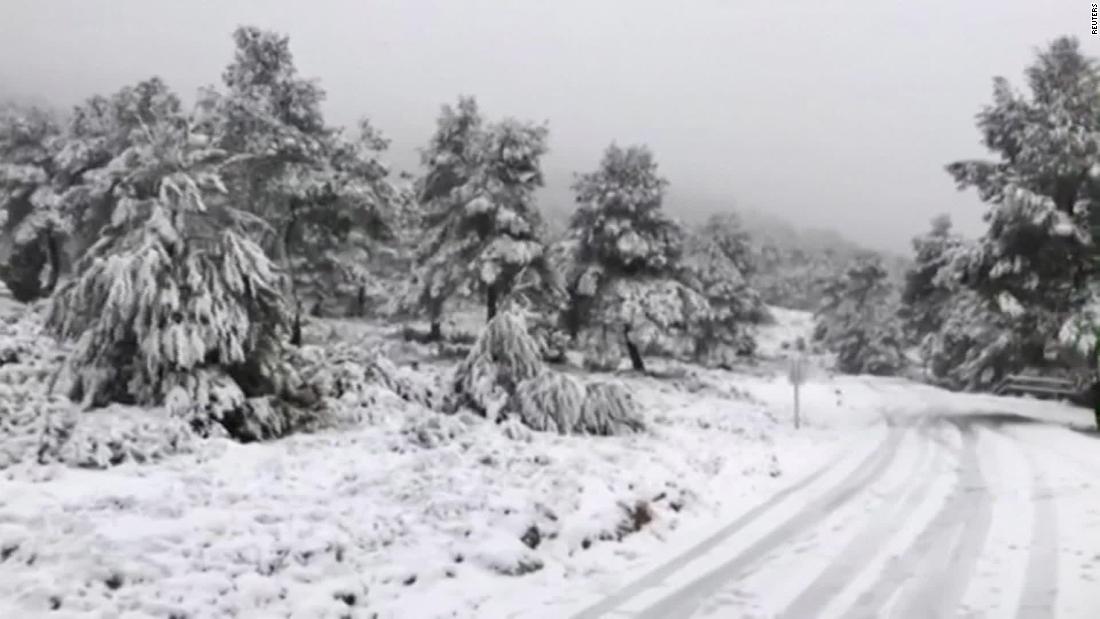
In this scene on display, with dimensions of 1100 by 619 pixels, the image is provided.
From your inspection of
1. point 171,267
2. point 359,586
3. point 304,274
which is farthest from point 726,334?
point 359,586

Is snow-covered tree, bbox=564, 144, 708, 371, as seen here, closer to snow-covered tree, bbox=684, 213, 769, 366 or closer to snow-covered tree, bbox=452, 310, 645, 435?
snow-covered tree, bbox=684, 213, 769, 366

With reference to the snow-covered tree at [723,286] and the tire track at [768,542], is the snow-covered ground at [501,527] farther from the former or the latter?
the snow-covered tree at [723,286]

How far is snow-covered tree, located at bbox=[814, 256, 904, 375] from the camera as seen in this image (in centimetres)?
5475

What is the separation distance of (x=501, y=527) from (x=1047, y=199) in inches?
807

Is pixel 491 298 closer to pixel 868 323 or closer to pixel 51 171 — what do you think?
pixel 51 171

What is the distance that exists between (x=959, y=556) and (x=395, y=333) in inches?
1069

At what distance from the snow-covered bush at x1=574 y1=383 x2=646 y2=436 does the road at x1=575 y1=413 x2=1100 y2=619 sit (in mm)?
3809

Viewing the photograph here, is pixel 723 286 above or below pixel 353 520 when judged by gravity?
above

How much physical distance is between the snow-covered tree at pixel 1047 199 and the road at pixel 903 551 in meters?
9.83

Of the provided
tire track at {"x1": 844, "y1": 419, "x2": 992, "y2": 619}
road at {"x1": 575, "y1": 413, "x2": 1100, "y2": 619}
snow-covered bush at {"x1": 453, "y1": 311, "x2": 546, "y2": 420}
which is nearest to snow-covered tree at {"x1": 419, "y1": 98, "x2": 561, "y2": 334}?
snow-covered bush at {"x1": 453, "y1": 311, "x2": 546, "y2": 420}

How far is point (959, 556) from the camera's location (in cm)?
838

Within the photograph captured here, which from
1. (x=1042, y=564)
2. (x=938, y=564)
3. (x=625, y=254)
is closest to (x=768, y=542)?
(x=938, y=564)

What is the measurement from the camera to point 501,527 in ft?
28.6

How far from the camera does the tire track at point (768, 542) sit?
7.11m
